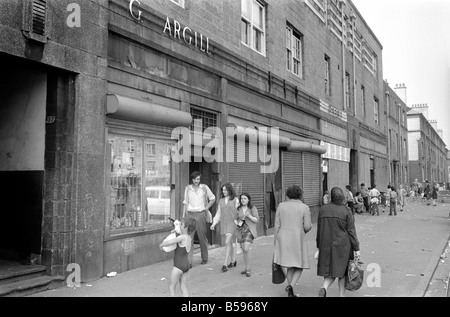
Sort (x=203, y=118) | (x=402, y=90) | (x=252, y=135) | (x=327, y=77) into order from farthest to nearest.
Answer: (x=402, y=90)
(x=327, y=77)
(x=252, y=135)
(x=203, y=118)

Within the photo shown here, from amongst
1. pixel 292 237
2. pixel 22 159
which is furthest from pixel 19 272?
pixel 292 237

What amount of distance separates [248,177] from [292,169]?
141 inches

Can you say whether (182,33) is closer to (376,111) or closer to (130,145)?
(130,145)

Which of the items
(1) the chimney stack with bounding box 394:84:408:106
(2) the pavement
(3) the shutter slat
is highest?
(1) the chimney stack with bounding box 394:84:408:106

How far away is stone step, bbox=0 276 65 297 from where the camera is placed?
5.64 m

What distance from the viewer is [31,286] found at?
19.4 feet

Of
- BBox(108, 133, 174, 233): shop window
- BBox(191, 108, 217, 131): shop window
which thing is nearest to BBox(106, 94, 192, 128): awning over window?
BBox(108, 133, 174, 233): shop window

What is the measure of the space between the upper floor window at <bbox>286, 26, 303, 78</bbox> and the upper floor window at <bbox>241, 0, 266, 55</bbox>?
213 cm

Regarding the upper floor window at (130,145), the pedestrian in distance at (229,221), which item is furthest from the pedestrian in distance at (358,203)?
the upper floor window at (130,145)

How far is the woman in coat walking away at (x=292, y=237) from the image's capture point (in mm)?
5801

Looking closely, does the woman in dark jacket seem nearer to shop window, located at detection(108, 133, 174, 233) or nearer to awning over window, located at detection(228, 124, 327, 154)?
shop window, located at detection(108, 133, 174, 233)

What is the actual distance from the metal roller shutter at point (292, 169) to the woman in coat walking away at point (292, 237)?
8.45 m

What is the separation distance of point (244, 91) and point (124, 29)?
5.14m
